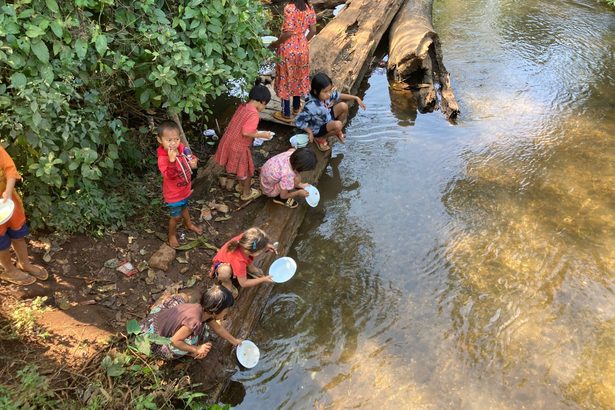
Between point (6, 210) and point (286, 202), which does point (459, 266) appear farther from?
point (6, 210)

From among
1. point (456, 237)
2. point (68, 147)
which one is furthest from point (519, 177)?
point (68, 147)

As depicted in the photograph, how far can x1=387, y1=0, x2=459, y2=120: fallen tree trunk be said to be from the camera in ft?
23.9

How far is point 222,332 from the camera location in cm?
351

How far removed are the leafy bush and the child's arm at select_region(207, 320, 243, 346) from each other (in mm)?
1632

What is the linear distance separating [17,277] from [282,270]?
7.22 ft

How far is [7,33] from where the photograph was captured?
2951mm

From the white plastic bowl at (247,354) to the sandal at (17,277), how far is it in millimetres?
1828

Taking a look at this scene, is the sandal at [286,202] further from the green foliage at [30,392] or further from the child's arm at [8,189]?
the green foliage at [30,392]

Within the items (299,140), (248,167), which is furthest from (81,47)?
(299,140)

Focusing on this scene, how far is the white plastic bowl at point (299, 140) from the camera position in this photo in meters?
5.62

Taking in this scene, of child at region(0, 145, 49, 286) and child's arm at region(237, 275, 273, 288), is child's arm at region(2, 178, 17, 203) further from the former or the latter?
child's arm at region(237, 275, 273, 288)

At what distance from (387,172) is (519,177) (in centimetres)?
176

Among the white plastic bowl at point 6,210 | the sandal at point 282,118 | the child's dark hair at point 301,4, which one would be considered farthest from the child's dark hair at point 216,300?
the child's dark hair at point 301,4

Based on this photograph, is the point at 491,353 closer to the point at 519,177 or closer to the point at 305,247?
the point at 305,247
